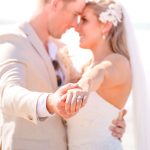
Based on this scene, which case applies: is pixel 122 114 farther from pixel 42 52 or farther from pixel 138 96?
pixel 42 52

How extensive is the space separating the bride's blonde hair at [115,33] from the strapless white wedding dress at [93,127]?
0.74ft

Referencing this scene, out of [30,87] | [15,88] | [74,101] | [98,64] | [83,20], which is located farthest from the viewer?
[83,20]

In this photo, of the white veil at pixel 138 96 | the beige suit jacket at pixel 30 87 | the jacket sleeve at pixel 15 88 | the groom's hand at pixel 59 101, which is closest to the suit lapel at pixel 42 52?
the beige suit jacket at pixel 30 87

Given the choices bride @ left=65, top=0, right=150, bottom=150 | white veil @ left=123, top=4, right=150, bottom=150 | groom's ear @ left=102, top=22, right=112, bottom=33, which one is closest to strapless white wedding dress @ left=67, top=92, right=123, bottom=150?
bride @ left=65, top=0, right=150, bottom=150

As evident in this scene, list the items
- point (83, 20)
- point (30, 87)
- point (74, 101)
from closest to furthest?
point (74, 101), point (30, 87), point (83, 20)

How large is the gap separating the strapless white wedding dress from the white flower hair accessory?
0.32 m

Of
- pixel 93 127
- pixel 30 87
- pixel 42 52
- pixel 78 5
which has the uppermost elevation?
pixel 78 5

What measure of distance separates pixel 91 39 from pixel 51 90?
0.38 m

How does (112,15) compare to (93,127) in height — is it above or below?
above

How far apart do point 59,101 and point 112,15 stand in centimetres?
88

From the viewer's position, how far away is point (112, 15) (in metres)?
2.80

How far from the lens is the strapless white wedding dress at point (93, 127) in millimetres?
2770

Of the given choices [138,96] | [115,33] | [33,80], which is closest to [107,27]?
[115,33]

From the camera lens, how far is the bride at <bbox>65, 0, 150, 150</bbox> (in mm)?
2766
